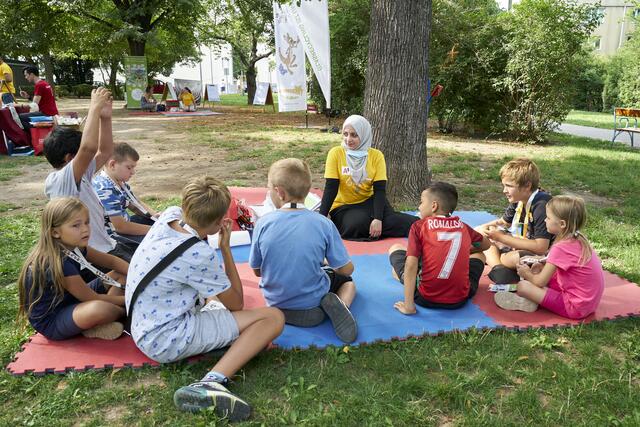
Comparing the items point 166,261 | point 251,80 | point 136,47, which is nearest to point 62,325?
point 166,261

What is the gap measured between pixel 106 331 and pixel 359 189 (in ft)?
9.64

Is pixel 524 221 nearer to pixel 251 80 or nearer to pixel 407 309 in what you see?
pixel 407 309

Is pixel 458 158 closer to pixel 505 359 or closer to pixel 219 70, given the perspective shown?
pixel 505 359

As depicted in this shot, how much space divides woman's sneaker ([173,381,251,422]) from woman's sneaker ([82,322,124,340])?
0.81m

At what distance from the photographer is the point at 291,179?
3.01 metres

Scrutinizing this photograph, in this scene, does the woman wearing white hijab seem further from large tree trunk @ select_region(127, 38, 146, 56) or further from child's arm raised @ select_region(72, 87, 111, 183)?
large tree trunk @ select_region(127, 38, 146, 56)

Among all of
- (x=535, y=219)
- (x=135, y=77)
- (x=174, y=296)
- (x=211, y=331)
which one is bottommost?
(x=211, y=331)

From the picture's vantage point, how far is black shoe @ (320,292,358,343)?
3023 millimetres

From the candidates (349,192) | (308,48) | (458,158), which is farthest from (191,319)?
(458,158)

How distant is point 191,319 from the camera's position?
263 cm

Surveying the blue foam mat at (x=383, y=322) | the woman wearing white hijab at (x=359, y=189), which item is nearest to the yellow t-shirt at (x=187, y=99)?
the woman wearing white hijab at (x=359, y=189)

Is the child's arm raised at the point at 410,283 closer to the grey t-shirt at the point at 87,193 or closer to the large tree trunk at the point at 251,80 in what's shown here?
the grey t-shirt at the point at 87,193

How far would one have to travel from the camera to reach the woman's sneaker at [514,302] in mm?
3459

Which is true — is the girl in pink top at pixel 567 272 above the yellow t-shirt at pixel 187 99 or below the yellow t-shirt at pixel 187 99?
below
